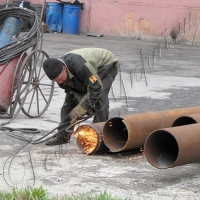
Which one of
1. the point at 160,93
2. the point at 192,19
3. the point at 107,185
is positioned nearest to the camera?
the point at 107,185

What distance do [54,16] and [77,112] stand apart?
608 inches

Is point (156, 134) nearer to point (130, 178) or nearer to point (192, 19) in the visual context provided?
point (130, 178)

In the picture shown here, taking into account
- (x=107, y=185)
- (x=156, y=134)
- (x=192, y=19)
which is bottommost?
(x=107, y=185)

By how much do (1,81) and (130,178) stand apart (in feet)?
11.1

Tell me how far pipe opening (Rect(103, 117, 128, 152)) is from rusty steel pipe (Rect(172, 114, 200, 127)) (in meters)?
0.57

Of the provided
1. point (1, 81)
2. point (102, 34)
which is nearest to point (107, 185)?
point (1, 81)

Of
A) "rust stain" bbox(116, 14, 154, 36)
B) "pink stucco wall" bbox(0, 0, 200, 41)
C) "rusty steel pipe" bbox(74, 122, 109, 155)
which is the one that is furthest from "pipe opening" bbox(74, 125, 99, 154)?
"rust stain" bbox(116, 14, 154, 36)

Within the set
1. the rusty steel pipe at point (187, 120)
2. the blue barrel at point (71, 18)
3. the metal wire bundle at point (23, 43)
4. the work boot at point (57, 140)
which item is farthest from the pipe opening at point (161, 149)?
the blue barrel at point (71, 18)

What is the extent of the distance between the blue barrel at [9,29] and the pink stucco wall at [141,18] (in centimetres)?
1151

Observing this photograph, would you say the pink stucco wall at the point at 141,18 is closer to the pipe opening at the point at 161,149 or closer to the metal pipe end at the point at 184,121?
the metal pipe end at the point at 184,121

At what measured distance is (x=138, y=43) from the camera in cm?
2041

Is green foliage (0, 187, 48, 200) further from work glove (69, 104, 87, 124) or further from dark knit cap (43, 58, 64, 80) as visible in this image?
work glove (69, 104, 87, 124)

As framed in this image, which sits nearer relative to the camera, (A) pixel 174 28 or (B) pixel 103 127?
(B) pixel 103 127

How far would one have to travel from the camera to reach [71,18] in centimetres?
2217
